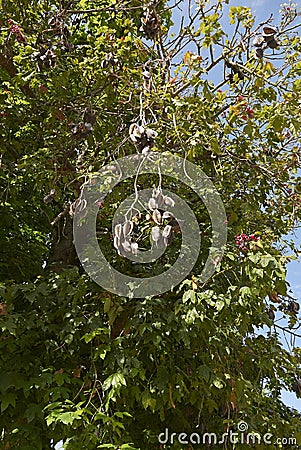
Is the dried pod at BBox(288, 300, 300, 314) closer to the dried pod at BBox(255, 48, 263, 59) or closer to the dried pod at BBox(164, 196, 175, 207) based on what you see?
the dried pod at BBox(164, 196, 175, 207)

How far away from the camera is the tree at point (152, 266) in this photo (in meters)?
2.51

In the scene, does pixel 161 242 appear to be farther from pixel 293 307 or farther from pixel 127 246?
pixel 293 307

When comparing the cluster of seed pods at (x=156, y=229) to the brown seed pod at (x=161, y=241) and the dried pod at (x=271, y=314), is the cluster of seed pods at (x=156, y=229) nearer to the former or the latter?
the brown seed pod at (x=161, y=241)

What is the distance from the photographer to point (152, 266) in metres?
3.01

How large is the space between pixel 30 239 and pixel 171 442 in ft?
5.92

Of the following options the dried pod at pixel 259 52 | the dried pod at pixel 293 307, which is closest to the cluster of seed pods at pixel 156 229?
the dried pod at pixel 259 52

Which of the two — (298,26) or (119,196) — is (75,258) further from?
(298,26)

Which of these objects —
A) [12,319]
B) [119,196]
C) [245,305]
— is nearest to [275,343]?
[245,305]

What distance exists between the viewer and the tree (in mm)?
2512

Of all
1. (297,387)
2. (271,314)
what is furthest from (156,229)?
(297,387)

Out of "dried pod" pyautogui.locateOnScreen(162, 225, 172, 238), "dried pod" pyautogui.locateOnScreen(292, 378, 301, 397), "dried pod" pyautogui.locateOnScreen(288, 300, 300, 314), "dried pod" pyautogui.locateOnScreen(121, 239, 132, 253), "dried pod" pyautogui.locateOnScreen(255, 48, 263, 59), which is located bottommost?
"dried pod" pyautogui.locateOnScreen(121, 239, 132, 253)

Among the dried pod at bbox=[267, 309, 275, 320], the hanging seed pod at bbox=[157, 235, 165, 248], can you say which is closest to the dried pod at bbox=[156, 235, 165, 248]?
the hanging seed pod at bbox=[157, 235, 165, 248]

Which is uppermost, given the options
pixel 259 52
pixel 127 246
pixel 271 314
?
pixel 259 52

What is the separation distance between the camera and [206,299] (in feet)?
8.25
